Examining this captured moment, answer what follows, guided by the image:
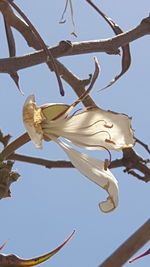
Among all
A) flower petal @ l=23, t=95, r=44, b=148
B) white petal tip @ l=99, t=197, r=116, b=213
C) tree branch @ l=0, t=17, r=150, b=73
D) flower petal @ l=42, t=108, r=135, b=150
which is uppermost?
tree branch @ l=0, t=17, r=150, b=73

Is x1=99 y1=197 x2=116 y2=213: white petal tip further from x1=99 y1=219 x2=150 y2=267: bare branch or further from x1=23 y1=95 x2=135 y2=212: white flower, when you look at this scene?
x1=99 y1=219 x2=150 y2=267: bare branch

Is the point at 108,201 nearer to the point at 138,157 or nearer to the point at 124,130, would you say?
the point at 124,130

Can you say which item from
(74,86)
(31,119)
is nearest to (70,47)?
(31,119)

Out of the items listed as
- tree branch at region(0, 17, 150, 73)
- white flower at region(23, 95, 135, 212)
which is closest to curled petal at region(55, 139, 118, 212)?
white flower at region(23, 95, 135, 212)

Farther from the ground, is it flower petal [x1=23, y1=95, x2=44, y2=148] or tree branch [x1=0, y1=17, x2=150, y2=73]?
tree branch [x1=0, y1=17, x2=150, y2=73]

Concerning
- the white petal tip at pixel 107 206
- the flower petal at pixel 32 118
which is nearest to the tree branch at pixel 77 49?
the flower petal at pixel 32 118

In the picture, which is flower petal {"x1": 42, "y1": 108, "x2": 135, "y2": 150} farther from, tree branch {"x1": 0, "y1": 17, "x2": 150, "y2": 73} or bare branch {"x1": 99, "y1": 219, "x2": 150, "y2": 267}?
bare branch {"x1": 99, "y1": 219, "x2": 150, "y2": 267}

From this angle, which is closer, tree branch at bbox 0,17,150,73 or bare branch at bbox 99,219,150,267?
bare branch at bbox 99,219,150,267
